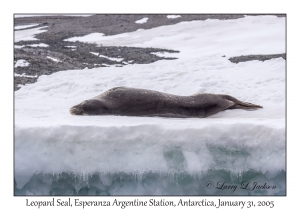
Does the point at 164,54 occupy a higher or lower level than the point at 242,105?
higher

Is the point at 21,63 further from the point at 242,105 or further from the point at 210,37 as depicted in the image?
the point at 242,105

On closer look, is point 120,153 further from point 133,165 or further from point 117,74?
point 117,74

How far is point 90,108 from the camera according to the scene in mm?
6012

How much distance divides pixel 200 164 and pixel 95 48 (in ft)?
19.2

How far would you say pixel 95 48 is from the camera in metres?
9.88

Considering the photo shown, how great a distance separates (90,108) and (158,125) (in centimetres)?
150

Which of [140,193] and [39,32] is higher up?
[39,32]

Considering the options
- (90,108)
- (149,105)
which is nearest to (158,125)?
(149,105)

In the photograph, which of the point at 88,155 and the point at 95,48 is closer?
the point at 88,155

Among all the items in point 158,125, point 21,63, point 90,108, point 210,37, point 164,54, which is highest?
point 210,37

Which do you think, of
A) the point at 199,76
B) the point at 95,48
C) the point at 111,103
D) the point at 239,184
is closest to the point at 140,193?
the point at 239,184

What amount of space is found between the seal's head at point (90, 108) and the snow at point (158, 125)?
0.53ft

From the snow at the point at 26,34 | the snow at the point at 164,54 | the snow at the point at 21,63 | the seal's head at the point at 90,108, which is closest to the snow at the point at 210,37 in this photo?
the snow at the point at 164,54

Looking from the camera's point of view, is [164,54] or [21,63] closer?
[21,63]
